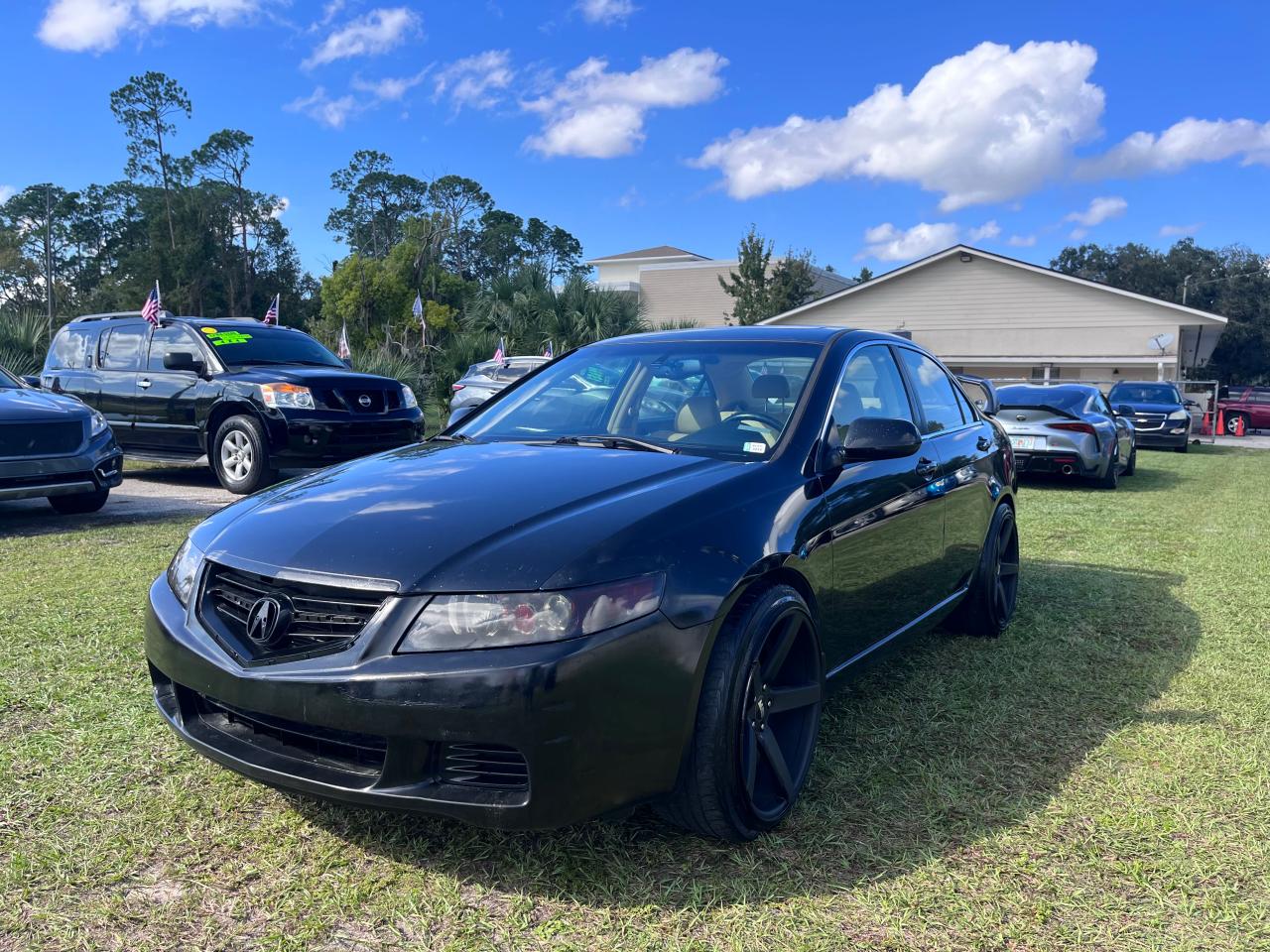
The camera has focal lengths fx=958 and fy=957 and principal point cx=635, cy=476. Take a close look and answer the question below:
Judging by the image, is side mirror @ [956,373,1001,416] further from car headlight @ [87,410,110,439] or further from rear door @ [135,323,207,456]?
rear door @ [135,323,207,456]

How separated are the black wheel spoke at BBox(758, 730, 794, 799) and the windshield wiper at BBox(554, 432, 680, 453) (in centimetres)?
101

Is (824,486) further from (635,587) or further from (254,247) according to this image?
(254,247)

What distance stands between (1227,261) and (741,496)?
244 ft

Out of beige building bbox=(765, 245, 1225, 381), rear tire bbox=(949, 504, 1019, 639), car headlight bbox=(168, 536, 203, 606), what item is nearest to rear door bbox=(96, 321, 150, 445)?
car headlight bbox=(168, 536, 203, 606)

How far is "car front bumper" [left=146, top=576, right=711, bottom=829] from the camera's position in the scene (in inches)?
84.7

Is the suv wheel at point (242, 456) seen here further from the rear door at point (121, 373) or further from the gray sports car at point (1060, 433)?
the gray sports car at point (1060, 433)

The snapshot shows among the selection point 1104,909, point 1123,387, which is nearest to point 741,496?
point 1104,909

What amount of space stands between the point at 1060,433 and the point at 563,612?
34.8ft

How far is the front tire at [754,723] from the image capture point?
2451mm

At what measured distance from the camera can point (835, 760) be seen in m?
3.23

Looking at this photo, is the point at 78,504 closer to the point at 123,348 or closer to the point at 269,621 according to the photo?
the point at 123,348

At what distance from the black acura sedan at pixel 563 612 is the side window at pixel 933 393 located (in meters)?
0.88

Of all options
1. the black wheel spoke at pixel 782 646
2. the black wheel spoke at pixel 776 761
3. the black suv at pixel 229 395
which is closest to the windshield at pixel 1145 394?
the black suv at pixel 229 395

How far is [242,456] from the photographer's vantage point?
30.0 feet
